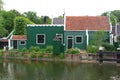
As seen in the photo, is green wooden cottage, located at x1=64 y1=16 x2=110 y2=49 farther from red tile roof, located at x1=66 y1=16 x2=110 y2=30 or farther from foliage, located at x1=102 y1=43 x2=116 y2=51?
foliage, located at x1=102 y1=43 x2=116 y2=51

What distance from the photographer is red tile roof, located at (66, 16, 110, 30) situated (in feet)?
138

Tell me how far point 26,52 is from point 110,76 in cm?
1814

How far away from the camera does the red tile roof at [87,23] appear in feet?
138

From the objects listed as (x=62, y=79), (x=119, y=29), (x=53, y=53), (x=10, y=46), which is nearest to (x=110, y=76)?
(x=62, y=79)

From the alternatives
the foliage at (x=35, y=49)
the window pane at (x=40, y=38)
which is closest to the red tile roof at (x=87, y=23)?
the window pane at (x=40, y=38)

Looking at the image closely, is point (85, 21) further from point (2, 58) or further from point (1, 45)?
point (1, 45)

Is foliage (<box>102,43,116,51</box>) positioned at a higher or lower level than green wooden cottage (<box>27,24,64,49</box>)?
lower

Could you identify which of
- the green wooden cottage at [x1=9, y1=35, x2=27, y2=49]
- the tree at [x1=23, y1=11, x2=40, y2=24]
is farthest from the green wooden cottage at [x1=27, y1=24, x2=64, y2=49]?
the tree at [x1=23, y1=11, x2=40, y2=24]

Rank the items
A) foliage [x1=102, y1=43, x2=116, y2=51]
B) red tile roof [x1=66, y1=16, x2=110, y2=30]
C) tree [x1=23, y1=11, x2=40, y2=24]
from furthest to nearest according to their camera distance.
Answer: tree [x1=23, y1=11, x2=40, y2=24] < red tile roof [x1=66, y1=16, x2=110, y2=30] < foliage [x1=102, y1=43, x2=116, y2=51]

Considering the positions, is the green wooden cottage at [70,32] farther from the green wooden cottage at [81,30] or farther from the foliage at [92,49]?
the foliage at [92,49]

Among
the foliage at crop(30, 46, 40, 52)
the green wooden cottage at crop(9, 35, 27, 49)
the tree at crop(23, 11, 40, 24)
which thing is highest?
the tree at crop(23, 11, 40, 24)

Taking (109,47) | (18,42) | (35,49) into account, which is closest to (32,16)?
(18,42)

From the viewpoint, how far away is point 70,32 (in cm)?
4222

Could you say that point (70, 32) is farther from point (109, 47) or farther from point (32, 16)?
point (32, 16)
